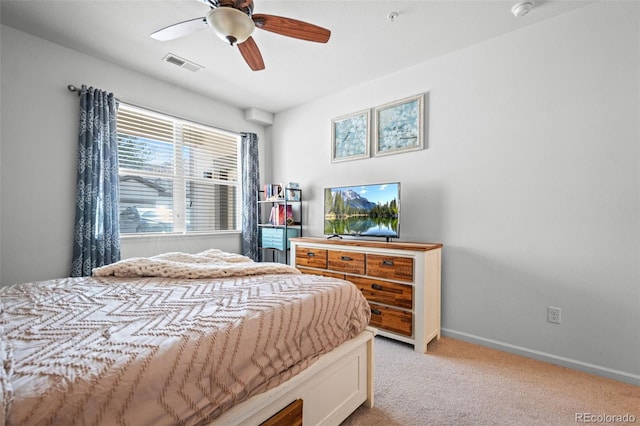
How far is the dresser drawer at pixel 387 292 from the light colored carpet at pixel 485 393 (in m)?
0.41

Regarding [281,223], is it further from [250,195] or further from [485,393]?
[485,393]

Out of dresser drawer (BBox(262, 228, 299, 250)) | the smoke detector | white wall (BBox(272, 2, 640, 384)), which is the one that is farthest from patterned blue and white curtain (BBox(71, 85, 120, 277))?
the smoke detector

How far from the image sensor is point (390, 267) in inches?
97.3

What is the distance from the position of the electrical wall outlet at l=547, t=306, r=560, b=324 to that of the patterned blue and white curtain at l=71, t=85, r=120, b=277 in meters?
3.81

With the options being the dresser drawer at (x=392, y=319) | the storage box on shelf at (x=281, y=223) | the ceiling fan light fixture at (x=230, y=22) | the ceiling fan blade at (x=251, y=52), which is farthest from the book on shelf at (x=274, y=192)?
the ceiling fan light fixture at (x=230, y=22)

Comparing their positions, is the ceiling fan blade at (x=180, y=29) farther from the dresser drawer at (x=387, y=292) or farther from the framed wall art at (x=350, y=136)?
the dresser drawer at (x=387, y=292)

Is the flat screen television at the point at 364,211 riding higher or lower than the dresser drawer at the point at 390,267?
higher

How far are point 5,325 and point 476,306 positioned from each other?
9.73ft

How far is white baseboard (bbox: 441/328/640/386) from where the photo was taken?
6.26ft

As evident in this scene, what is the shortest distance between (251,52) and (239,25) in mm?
425

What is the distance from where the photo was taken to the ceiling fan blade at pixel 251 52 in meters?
2.02

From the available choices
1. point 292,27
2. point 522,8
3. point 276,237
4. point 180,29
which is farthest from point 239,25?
point 276,237

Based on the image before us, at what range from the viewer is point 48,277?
8.11 feet

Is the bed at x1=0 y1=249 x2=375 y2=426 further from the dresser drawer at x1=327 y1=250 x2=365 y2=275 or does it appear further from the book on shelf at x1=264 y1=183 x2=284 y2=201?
the book on shelf at x1=264 y1=183 x2=284 y2=201
